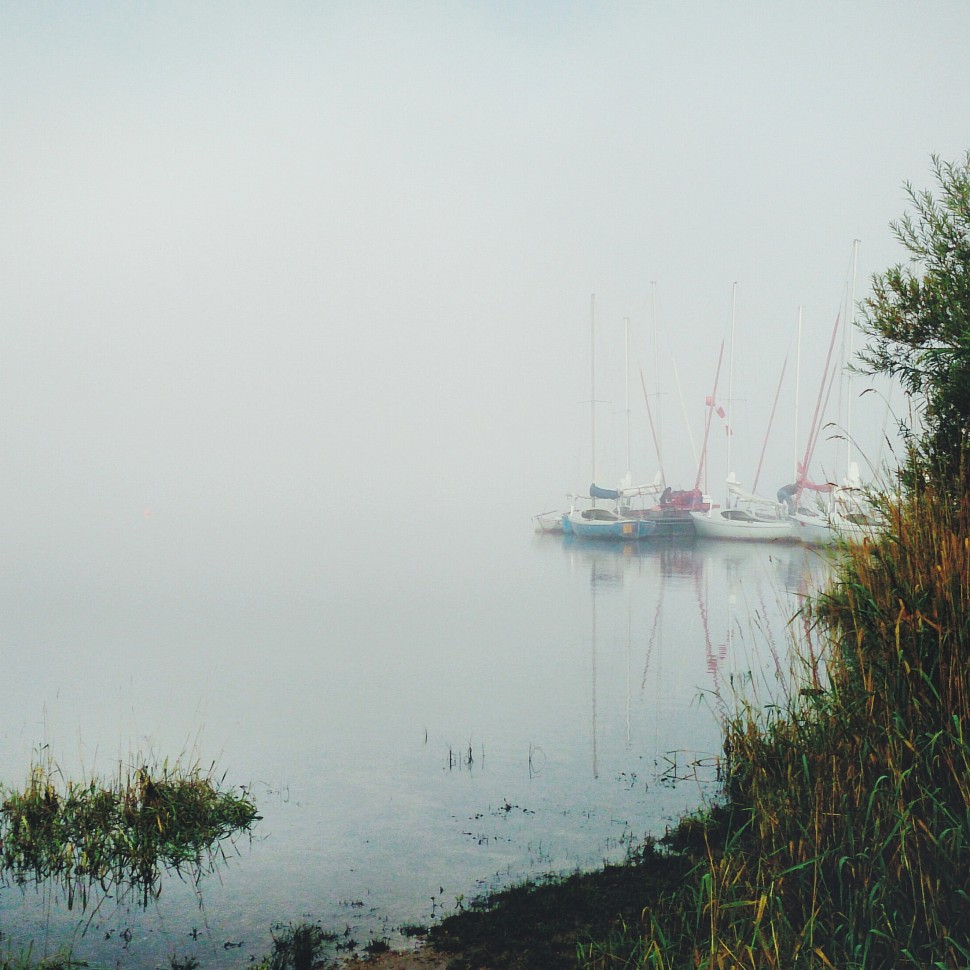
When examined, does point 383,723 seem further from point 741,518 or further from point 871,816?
point 741,518

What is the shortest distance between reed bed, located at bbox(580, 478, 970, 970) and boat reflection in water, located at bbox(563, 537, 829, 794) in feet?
2.04

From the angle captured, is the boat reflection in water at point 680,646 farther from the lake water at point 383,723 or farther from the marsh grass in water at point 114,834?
the marsh grass in water at point 114,834

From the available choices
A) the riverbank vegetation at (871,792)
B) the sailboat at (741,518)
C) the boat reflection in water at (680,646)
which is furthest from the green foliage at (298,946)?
the sailboat at (741,518)

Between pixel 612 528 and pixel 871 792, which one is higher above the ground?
pixel 871 792

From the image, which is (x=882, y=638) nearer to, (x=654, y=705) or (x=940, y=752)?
(x=940, y=752)

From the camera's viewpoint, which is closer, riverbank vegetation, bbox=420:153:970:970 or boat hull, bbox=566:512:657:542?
riverbank vegetation, bbox=420:153:970:970

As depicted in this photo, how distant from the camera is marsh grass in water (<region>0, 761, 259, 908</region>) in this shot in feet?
23.6

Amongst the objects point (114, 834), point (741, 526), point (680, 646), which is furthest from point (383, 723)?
point (741, 526)

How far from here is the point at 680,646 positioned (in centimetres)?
2122

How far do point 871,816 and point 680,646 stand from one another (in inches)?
643

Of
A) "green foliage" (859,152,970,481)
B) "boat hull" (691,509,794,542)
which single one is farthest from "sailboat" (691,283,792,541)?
"green foliage" (859,152,970,481)

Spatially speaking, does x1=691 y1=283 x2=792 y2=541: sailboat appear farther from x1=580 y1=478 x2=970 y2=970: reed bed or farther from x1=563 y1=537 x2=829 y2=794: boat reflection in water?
x1=580 y1=478 x2=970 y2=970: reed bed

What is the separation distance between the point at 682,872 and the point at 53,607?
113 ft

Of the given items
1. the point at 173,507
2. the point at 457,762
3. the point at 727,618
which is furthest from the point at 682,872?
the point at 173,507
